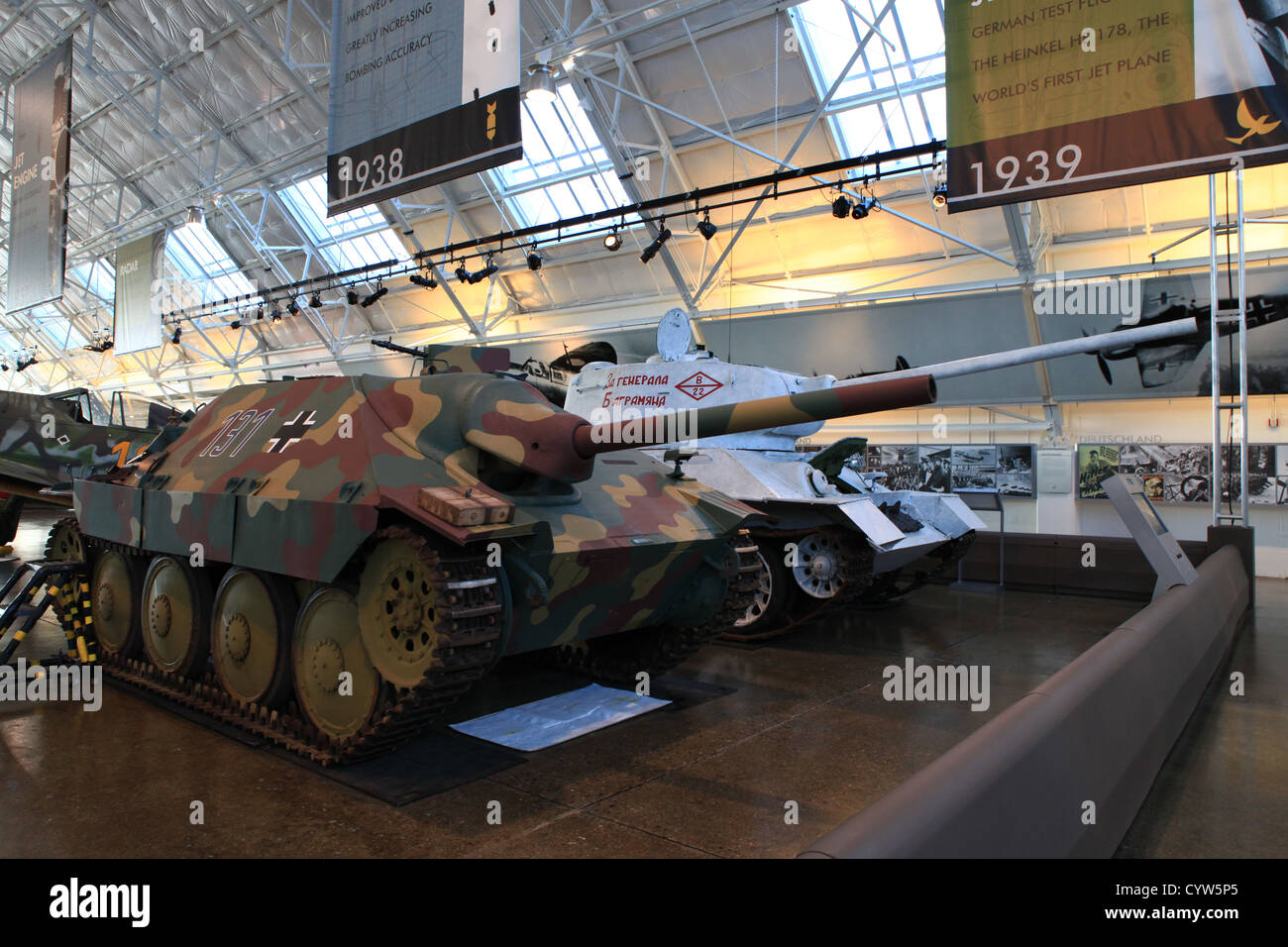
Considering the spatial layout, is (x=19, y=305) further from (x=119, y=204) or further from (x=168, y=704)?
(x=119, y=204)

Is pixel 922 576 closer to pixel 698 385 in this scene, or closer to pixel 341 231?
pixel 698 385

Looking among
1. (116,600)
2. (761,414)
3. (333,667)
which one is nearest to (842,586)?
(761,414)

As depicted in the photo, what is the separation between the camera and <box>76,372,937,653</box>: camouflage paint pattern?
459cm

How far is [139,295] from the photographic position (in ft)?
58.3

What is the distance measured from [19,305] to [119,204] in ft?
38.0

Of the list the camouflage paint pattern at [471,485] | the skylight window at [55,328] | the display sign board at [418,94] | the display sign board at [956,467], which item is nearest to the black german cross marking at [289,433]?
the camouflage paint pattern at [471,485]

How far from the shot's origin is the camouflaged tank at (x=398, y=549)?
4.28 meters

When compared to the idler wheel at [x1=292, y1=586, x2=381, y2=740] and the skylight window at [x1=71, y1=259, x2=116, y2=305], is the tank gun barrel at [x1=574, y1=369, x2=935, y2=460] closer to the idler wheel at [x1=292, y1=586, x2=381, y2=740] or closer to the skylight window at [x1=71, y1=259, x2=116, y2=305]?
the idler wheel at [x1=292, y1=586, x2=381, y2=740]

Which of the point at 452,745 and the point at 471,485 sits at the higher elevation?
the point at 471,485

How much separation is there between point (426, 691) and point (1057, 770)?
8.92ft

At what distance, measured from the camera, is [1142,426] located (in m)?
13.5

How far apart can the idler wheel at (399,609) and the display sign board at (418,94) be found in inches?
135

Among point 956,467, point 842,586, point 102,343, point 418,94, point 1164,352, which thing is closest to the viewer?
point 418,94
